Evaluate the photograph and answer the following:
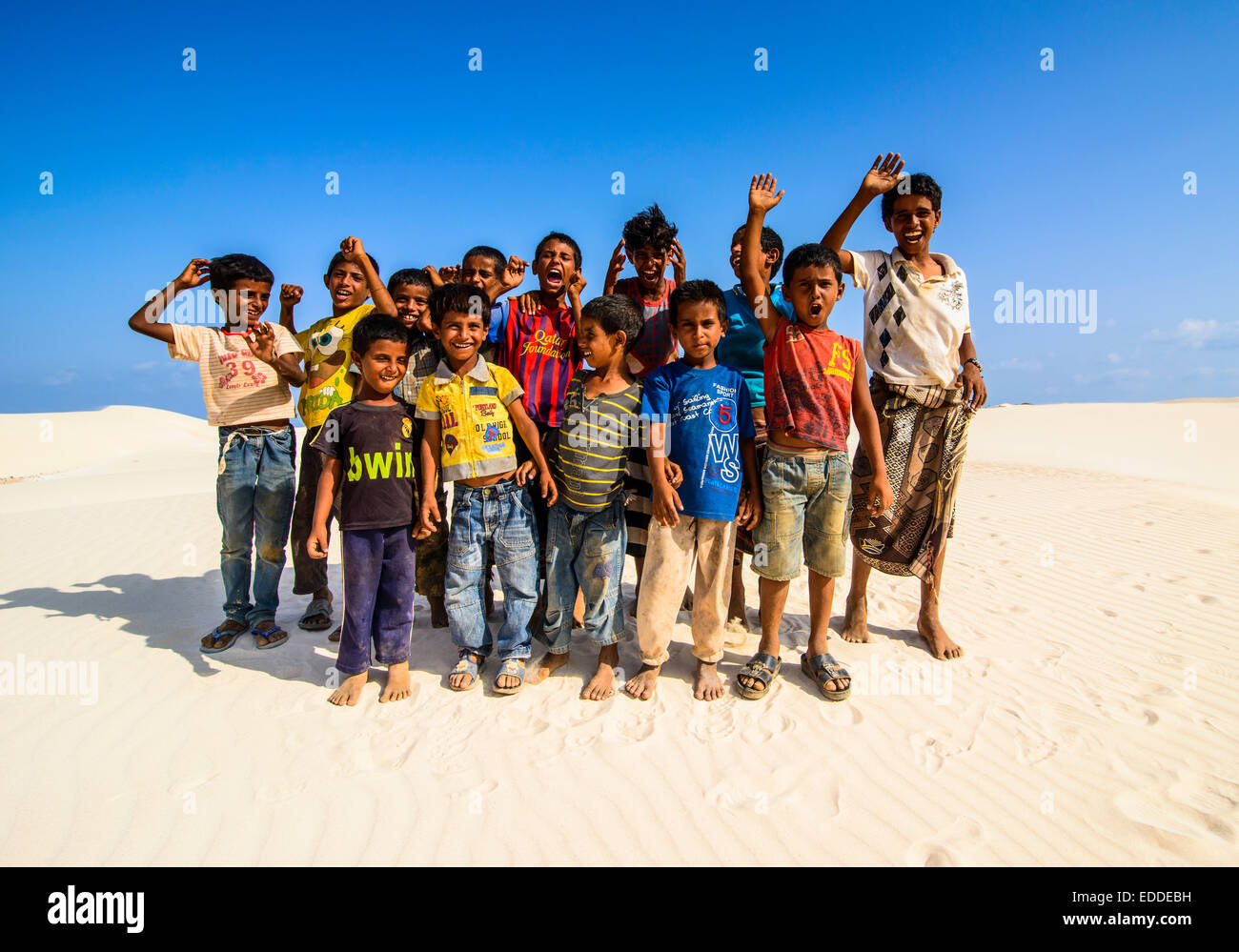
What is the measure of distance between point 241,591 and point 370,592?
1.38 m

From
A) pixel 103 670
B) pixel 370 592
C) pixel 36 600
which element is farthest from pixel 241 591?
pixel 36 600

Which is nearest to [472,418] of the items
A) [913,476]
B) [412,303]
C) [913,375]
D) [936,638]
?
[412,303]

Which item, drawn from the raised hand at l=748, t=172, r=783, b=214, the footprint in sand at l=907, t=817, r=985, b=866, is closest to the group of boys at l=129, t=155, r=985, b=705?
the raised hand at l=748, t=172, r=783, b=214

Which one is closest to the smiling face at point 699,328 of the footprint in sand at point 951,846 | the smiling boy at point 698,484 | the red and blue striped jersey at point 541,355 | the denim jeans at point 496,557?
the smiling boy at point 698,484

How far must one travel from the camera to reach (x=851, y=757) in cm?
286

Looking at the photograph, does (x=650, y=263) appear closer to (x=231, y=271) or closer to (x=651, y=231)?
(x=651, y=231)

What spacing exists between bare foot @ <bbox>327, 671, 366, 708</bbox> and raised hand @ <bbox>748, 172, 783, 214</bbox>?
3431mm

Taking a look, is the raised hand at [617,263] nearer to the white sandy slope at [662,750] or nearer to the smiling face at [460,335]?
the smiling face at [460,335]

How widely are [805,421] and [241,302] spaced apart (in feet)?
12.0

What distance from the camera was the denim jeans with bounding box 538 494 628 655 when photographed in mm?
3424

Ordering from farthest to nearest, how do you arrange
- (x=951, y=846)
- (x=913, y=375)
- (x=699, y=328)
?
(x=913, y=375)
(x=699, y=328)
(x=951, y=846)

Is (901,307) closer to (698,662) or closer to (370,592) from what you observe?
(698,662)

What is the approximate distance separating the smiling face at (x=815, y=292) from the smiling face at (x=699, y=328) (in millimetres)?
473

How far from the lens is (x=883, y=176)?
3439mm
